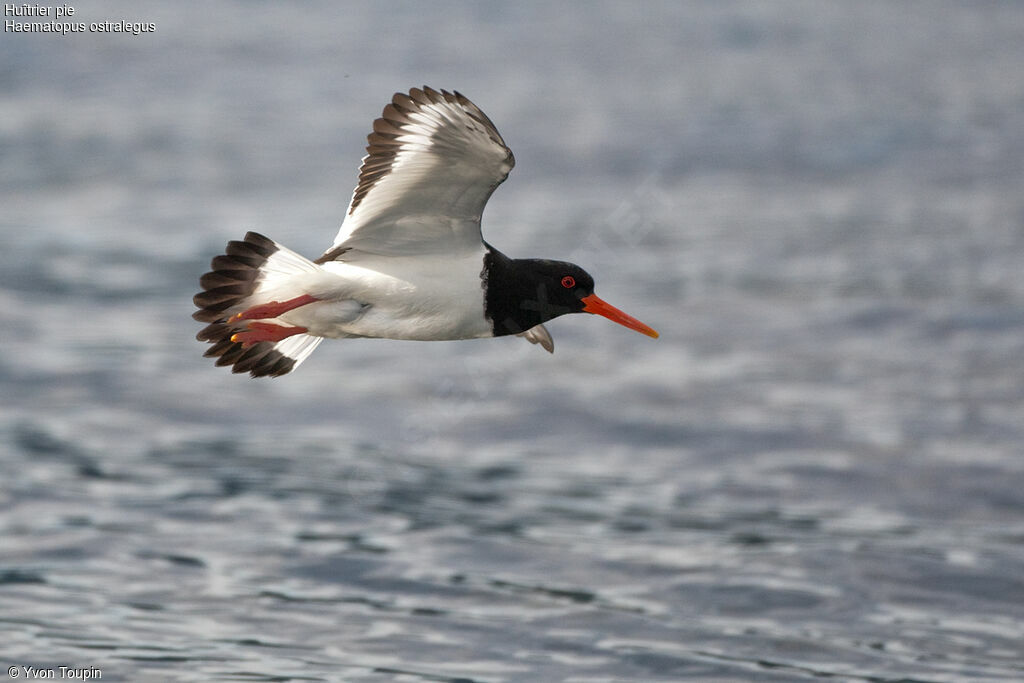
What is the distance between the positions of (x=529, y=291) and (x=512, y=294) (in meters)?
0.10

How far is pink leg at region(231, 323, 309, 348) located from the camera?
7309mm

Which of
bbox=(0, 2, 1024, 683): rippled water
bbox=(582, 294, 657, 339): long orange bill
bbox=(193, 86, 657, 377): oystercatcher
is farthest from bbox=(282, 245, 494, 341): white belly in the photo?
bbox=(0, 2, 1024, 683): rippled water

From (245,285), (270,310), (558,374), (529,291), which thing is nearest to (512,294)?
(529,291)

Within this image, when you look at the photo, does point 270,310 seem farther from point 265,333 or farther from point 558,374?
point 558,374

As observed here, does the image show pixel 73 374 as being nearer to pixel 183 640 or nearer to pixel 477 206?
pixel 183 640

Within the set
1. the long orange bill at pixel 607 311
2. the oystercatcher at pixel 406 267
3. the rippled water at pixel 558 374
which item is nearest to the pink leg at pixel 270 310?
the oystercatcher at pixel 406 267

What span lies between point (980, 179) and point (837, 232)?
4.25 m

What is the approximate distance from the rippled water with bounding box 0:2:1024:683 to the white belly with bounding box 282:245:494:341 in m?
8.05

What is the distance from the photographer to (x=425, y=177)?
24.4ft

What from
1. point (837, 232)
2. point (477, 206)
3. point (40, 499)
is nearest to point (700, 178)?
point (837, 232)

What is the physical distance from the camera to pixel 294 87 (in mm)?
32719

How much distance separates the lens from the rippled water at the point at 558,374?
55.3 feet

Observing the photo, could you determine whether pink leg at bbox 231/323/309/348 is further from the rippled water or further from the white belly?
the rippled water

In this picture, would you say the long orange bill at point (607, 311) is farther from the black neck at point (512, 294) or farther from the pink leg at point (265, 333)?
the pink leg at point (265, 333)
